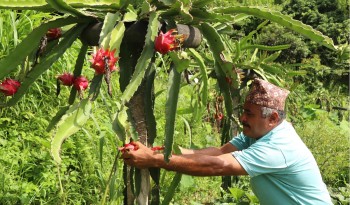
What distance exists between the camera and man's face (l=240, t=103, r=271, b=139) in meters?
2.62

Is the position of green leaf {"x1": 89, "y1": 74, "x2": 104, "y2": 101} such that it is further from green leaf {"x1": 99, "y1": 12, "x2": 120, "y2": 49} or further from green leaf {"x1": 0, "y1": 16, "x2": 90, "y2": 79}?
green leaf {"x1": 0, "y1": 16, "x2": 90, "y2": 79}

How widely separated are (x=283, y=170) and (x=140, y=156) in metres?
0.92

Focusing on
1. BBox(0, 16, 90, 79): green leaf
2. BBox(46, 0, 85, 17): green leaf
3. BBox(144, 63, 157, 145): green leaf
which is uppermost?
BBox(46, 0, 85, 17): green leaf

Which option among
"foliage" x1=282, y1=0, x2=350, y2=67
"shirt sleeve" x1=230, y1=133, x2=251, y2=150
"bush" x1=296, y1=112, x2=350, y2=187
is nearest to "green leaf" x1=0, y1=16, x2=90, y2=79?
"shirt sleeve" x1=230, y1=133, x2=251, y2=150

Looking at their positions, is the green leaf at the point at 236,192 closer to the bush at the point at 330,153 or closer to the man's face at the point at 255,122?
the man's face at the point at 255,122

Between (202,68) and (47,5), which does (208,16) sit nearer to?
(202,68)

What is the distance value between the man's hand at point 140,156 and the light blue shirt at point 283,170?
0.63 metres

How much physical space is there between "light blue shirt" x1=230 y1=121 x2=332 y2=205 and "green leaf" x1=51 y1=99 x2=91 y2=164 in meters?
0.92

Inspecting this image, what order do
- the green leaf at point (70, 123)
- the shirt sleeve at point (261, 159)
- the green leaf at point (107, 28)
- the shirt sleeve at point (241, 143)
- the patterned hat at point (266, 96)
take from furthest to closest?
the shirt sleeve at point (241, 143), the patterned hat at point (266, 96), the shirt sleeve at point (261, 159), the green leaf at point (107, 28), the green leaf at point (70, 123)

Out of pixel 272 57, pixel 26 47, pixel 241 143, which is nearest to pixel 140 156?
pixel 26 47

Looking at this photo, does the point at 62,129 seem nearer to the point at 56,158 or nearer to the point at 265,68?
the point at 56,158

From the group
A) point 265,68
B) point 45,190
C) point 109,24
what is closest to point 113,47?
point 109,24

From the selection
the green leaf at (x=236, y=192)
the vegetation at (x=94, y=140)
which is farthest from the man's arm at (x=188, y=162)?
the green leaf at (x=236, y=192)

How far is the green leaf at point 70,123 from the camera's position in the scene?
1651 mm
